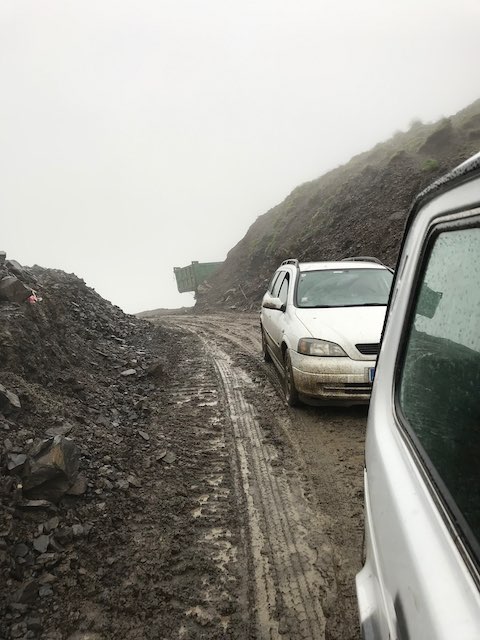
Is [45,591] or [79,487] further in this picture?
[79,487]

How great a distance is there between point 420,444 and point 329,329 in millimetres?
3836

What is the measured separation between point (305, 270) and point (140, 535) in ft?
14.4

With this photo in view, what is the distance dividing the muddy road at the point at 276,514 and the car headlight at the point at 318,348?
2.55 ft

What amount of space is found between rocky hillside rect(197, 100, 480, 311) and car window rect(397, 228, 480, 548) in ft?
45.3

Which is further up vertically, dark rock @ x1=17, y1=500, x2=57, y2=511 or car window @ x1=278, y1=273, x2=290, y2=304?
car window @ x1=278, y1=273, x2=290, y2=304

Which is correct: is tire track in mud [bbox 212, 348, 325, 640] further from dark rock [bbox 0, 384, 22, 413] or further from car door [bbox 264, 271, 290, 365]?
dark rock [bbox 0, 384, 22, 413]

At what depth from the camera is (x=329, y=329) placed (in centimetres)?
504

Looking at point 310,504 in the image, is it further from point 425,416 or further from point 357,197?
point 357,197

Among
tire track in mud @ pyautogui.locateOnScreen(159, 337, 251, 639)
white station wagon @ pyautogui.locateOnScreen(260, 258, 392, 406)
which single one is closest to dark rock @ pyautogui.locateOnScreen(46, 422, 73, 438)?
tire track in mud @ pyautogui.locateOnScreen(159, 337, 251, 639)

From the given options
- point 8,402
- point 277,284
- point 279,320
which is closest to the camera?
point 8,402

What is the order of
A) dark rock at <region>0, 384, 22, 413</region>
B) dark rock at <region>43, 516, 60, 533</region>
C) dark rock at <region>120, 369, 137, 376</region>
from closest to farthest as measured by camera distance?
dark rock at <region>43, 516, 60, 533</region> → dark rock at <region>0, 384, 22, 413</region> → dark rock at <region>120, 369, 137, 376</region>

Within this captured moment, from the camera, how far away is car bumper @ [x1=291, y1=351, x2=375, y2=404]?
470 centimetres

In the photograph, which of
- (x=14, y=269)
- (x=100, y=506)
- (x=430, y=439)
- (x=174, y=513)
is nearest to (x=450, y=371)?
(x=430, y=439)

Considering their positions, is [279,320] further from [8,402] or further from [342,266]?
[8,402]
